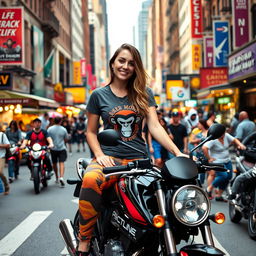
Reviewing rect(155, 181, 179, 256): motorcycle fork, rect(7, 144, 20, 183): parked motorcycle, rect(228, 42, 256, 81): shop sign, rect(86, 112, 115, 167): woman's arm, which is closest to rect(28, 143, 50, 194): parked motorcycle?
rect(7, 144, 20, 183): parked motorcycle

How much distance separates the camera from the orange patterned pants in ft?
12.2

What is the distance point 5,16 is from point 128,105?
63.2 feet

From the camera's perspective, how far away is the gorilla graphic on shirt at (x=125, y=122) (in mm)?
3855

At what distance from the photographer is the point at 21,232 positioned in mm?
7035

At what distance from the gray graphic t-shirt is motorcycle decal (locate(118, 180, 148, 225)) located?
0.49 metres

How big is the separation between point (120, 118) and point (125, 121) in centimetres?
5

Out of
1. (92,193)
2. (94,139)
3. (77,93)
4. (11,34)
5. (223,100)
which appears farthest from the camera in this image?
(77,93)

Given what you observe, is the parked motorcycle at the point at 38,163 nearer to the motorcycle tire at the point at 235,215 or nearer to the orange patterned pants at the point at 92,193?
the motorcycle tire at the point at 235,215

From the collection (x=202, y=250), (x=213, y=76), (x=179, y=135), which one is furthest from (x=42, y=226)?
(x=213, y=76)

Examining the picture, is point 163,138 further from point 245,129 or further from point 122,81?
point 245,129

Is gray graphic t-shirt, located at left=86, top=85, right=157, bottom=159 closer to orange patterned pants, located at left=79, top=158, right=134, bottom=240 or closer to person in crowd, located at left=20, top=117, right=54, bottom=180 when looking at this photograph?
orange patterned pants, located at left=79, top=158, right=134, bottom=240

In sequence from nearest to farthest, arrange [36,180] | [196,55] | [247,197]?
1. [247,197]
2. [36,180]
3. [196,55]

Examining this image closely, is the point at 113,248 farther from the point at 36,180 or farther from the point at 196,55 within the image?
the point at 196,55

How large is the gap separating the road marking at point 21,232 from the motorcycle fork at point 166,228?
134 inches
